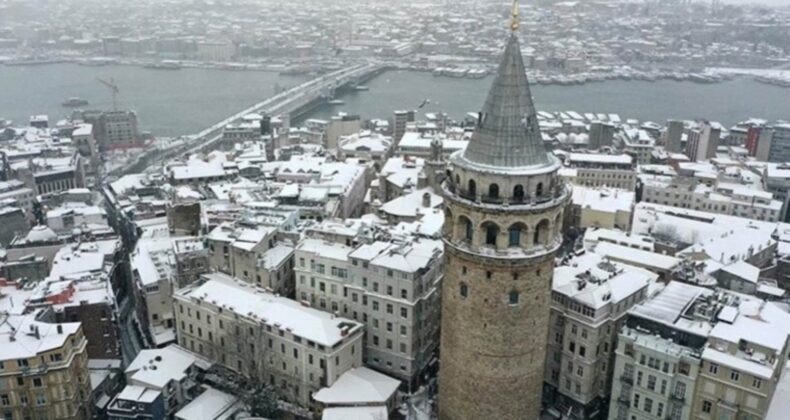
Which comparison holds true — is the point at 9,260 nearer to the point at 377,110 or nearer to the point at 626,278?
the point at 626,278

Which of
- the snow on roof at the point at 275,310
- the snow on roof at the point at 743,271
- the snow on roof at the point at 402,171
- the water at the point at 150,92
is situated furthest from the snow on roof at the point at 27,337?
the water at the point at 150,92

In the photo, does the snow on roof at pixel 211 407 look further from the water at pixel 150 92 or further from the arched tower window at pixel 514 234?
the water at pixel 150 92

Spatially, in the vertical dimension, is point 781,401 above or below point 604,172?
below

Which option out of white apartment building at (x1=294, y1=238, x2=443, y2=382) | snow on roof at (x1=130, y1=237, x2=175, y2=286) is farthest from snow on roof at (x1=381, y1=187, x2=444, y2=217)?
snow on roof at (x1=130, y1=237, x2=175, y2=286)

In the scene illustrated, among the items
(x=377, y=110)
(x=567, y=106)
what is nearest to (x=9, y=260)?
(x=377, y=110)

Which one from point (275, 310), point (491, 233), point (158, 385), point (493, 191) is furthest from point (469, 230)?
point (158, 385)

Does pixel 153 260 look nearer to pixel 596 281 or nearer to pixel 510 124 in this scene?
pixel 596 281

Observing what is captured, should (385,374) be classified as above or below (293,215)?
below
